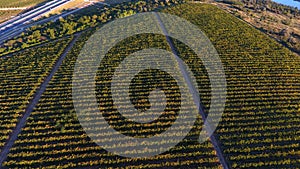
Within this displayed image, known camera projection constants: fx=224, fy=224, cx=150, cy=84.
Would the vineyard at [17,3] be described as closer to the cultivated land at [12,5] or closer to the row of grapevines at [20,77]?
the cultivated land at [12,5]

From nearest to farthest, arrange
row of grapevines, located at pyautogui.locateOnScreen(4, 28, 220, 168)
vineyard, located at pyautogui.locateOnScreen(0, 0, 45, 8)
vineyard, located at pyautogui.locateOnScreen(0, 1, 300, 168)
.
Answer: row of grapevines, located at pyautogui.locateOnScreen(4, 28, 220, 168)
vineyard, located at pyautogui.locateOnScreen(0, 1, 300, 168)
vineyard, located at pyautogui.locateOnScreen(0, 0, 45, 8)

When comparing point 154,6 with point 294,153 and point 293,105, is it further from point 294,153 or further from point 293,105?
point 294,153

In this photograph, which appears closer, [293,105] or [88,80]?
[293,105]

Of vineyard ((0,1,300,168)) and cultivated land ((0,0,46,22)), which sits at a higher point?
cultivated land ((0,0,46,22))

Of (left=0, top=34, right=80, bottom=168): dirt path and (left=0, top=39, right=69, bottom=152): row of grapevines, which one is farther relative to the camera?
(left=0, top=39, right=69, bottom=152): row of grapevines

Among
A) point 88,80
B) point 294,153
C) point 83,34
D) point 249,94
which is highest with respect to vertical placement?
point 83,34

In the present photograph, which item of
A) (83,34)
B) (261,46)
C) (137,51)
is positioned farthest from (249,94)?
(83,34)

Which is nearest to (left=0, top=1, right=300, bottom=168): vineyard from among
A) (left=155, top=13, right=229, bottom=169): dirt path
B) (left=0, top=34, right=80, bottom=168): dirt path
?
(left=155, top=13, right=229, bottom=169): dirt path

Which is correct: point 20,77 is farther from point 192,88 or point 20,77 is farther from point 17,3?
point 17,3

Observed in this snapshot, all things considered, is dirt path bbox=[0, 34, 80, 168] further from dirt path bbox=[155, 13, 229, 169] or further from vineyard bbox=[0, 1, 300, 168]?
dirt path bbox=[155, 13, 229, 169]
